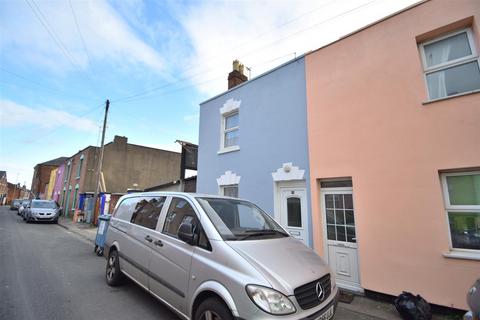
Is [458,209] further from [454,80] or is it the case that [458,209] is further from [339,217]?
[454,80]

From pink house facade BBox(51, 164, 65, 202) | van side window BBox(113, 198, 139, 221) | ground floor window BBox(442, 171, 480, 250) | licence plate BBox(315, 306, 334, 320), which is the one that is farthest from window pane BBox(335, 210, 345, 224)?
pink house facade BBox(51, 164, 65, 202)

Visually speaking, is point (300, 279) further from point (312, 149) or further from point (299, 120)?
point (299, 120)

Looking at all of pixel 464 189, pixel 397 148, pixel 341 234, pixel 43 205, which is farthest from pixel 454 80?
pixel 43 205

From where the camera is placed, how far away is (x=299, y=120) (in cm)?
646

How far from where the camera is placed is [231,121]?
8.70m

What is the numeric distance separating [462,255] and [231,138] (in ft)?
21.3

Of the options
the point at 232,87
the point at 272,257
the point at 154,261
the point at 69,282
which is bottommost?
the point at 69,282

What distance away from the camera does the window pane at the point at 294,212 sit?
6148 mm

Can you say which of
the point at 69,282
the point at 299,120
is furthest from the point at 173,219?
the point at 299,120

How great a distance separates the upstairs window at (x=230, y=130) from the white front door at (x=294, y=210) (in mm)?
2683

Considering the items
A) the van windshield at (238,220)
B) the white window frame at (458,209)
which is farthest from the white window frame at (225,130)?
the white window frame at (458,209)

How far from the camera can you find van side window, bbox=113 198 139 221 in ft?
16.1

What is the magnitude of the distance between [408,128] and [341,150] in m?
1.32

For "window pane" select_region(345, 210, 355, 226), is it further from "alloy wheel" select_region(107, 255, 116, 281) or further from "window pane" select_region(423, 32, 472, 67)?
"alloy wheel" select_region(107, 255, 116, 281)
